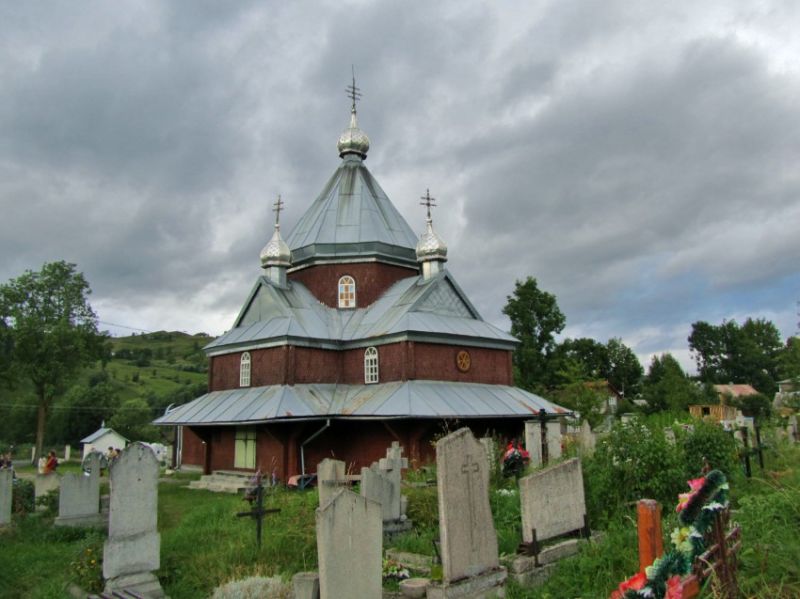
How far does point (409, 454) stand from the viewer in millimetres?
19703

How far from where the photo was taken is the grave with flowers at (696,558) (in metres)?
4.38

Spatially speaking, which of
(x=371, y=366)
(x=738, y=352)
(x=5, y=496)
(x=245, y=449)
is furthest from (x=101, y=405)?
(x=738, y=352)

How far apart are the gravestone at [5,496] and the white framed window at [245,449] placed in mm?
8572

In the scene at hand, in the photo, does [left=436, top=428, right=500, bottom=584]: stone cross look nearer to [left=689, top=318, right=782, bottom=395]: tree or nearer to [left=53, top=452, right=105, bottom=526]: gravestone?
[left=53, top=452, right=105, bottom=526]: gravestone

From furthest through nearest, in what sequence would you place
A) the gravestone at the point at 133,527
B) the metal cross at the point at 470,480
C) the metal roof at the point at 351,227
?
the metal roof at the point at 351,227, the gravestone at the point at 133,527, the metal cross at the point at 470,480

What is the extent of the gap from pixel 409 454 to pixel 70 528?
385 inches

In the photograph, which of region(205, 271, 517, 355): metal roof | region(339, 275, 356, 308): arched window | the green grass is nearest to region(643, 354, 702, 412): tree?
region(205, 271, 517, 355): metal roof

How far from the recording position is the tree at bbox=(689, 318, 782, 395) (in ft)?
250

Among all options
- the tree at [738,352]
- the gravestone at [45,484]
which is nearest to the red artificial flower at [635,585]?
the gravestone at [45,484]

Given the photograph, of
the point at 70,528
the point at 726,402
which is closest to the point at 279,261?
the point at 70,528

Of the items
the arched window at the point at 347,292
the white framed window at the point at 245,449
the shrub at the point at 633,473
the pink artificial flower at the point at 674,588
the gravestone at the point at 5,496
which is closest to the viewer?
the pink artificial flower at the point at 674,588

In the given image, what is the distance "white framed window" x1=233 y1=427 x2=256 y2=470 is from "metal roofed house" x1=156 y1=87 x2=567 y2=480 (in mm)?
52

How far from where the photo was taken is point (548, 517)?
8383mm

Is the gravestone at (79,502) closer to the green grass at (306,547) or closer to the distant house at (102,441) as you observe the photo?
the green grass at (306,547)
